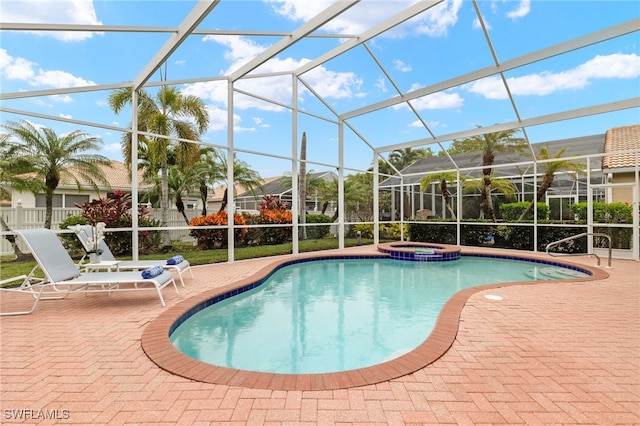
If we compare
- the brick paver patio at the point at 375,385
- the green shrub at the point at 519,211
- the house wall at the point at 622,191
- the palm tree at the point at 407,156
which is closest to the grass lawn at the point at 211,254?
the brick paver patio at the point at 375,385

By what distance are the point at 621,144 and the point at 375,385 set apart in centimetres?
1567

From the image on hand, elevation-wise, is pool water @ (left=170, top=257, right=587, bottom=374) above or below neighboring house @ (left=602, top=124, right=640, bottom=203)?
below

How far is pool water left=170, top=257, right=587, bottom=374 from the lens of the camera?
3793 mm

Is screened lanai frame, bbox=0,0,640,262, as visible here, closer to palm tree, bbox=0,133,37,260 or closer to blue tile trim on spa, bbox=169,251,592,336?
blue tile trim on spa, bbox=169,251,592,336

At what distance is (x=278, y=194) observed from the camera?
18.3 metres

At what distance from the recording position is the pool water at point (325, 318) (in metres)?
3.79

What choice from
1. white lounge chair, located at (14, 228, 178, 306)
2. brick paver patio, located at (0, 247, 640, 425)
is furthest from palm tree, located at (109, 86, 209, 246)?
brick paver patio, located at (0, 247, 640, 425)

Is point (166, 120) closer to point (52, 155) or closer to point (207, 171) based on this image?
point (52, 155)

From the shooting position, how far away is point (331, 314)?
5391mm

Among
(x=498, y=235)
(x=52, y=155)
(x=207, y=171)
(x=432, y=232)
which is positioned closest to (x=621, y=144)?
(x=498, y=235)

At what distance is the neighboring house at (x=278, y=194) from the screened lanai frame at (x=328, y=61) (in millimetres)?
5739

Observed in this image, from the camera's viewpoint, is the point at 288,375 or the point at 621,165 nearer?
the point at 288,375

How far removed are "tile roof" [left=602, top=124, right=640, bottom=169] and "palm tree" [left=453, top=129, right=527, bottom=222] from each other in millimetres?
3010

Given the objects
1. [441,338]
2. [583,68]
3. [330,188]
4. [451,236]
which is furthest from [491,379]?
[330,188]
